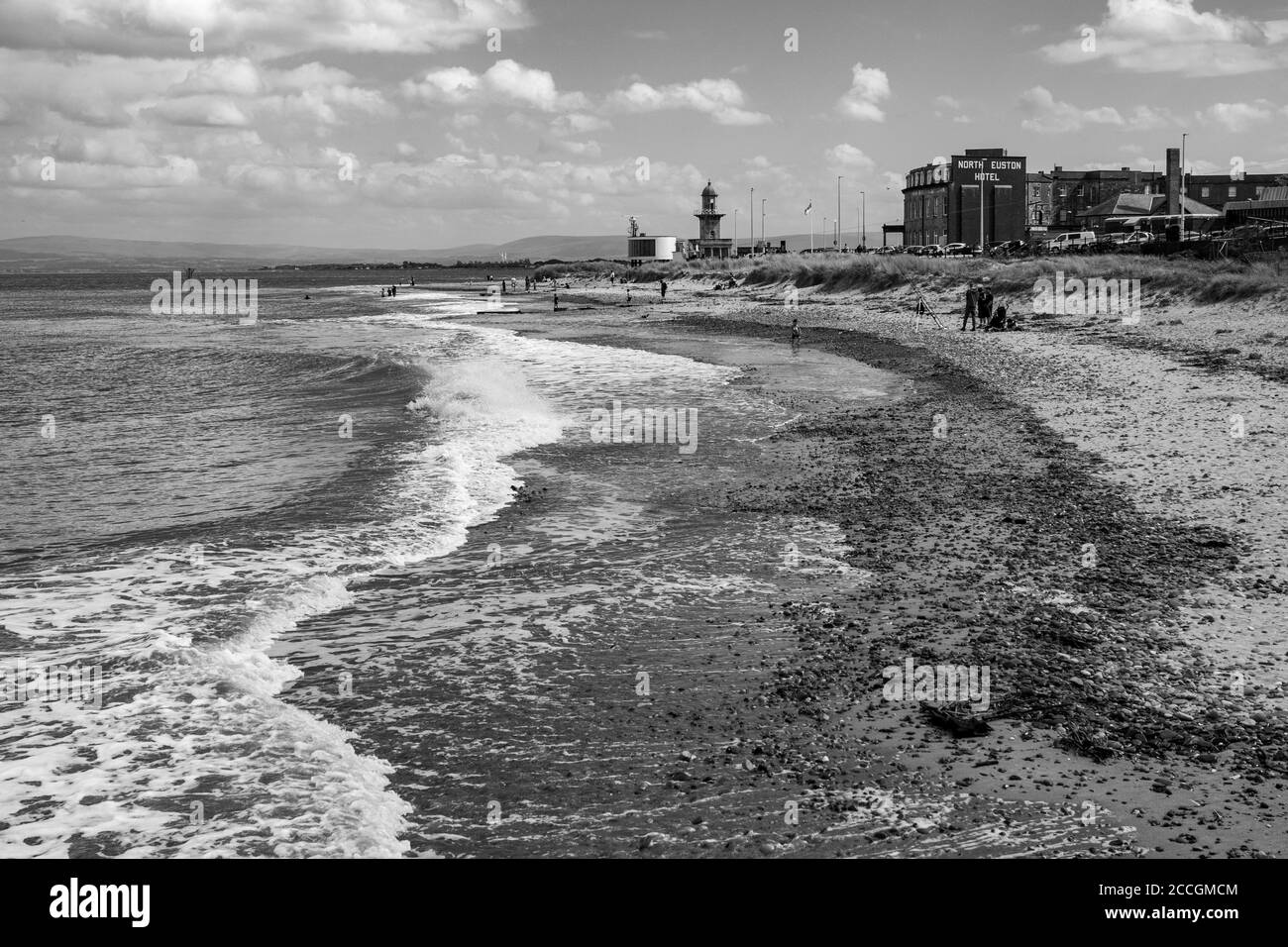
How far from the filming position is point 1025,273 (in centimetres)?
4766

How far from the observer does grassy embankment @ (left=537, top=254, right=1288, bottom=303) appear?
110 feet

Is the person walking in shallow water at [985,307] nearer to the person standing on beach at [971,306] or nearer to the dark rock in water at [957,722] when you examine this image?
the person standing on beach at [971,306]

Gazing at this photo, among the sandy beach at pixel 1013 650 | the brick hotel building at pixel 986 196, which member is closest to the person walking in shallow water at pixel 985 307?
the sandy beach at pixel 1013 650

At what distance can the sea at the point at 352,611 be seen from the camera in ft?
20.3

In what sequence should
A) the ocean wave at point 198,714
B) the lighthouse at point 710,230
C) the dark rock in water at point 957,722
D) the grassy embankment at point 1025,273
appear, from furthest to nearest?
the lighthouse at point 710,230 → the grassy embankment at point 1025,273 → the dark rock in water at point 957,722 → the ocean wave at point 198,714

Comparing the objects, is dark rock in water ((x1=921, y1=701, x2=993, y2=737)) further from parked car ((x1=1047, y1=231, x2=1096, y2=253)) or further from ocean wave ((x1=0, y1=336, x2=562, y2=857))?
parked car ((x1=1047, y1=231, x2=1096, y2=253))

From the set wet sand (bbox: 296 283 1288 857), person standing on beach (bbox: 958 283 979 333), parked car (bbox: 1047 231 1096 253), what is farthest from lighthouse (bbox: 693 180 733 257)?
wet sand (bbox: 296 283 1288 857)

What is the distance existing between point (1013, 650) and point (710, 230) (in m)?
162

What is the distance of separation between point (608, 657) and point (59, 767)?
4032 millimetres

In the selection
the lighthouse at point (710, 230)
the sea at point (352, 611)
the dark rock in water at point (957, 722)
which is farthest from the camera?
the lighthouse at point (710, 230)

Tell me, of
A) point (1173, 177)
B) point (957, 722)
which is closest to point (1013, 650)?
point (957, 722)

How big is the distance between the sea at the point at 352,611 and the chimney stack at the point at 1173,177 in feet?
270
